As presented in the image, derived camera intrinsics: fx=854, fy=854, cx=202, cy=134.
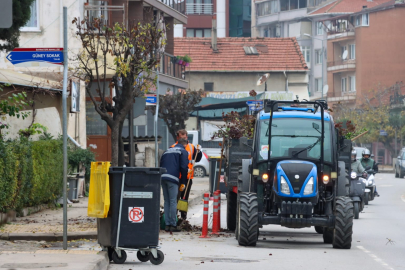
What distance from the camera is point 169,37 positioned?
143 ft

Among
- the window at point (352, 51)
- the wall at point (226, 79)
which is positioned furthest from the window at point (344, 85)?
the wall at point (226, 79)

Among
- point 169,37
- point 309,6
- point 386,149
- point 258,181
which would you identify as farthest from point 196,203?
point 309,6

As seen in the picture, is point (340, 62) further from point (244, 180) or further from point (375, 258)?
point (375, 258)

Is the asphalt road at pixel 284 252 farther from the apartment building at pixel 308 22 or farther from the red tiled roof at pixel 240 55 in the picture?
the apartment building at pixel 308 22

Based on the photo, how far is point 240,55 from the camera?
7294 cm

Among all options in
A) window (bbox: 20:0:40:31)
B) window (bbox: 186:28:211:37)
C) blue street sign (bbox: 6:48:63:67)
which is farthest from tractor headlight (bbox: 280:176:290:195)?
window (bbox: 186:28:211:37)

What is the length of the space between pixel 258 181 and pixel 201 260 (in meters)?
2.82

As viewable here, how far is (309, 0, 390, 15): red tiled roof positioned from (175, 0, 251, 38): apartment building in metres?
A: 9.30

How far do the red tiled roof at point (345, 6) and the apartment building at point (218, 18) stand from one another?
9300mm

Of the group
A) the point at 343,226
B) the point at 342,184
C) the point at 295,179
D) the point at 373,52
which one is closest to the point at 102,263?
the point at 295,179

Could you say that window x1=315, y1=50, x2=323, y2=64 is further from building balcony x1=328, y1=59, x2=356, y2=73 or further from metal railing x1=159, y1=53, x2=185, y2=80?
metal railing x1=159, y1=53, x2=185, y2=80

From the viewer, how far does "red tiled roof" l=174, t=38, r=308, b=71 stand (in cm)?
7150

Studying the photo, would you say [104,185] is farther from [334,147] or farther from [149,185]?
[334,147]

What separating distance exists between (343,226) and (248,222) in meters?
1.47
